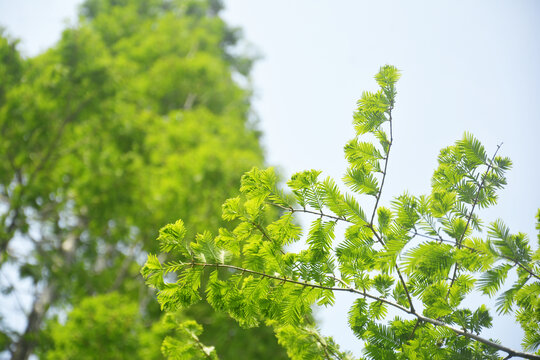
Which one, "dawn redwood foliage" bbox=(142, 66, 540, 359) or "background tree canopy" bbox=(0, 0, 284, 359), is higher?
"background tree canopy" bbox=(0, 0, 284, 359)

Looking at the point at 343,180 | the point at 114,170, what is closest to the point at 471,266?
the point at 343,180

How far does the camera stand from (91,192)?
535 cm

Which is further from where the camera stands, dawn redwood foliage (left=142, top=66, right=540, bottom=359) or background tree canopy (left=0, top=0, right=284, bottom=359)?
background tree canopy (left=0, top=0, right=284, bottom=359)

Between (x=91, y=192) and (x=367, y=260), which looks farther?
(x=91, y=192)

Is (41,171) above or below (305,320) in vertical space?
above

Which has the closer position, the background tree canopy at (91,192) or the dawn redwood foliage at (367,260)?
the dawn redwood foliage at (367,260)

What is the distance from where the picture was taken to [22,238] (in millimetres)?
5031

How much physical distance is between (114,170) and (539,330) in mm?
5721

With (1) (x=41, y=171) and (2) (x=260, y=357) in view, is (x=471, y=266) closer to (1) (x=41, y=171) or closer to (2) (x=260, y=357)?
(2) (x=260, y=357)

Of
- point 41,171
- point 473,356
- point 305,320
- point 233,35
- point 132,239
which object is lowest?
point 473,356

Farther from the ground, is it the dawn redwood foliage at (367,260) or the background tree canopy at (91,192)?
the background tree canopy at (91,192)

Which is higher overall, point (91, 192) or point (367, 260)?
point (91, 192)

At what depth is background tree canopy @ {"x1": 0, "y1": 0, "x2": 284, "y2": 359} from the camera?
4.09 meters

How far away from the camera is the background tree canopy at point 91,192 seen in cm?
409
